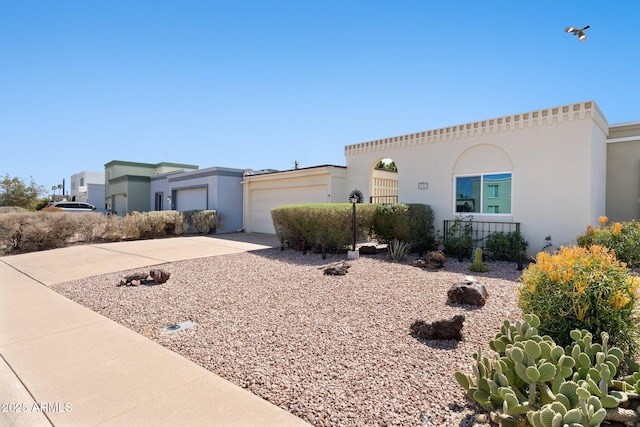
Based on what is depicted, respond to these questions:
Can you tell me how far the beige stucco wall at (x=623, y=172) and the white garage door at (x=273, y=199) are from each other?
9664mm

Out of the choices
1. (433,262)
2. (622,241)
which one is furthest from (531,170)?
(433,262)

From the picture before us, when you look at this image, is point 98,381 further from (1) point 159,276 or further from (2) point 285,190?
(2) point 285,190

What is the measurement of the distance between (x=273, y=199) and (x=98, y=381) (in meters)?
13.5

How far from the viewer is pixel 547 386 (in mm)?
2369

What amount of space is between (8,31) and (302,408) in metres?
11.3

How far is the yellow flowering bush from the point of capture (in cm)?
309

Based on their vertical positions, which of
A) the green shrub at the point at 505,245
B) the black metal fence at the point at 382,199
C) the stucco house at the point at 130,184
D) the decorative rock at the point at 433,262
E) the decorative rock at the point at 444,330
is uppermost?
the stucco house at the point at 130,184

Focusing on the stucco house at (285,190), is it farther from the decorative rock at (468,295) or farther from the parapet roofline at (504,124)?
the decorative rock at (468,295)

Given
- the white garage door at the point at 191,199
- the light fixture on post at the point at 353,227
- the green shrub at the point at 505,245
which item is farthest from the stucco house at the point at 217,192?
the green shrub at the point at 505,245

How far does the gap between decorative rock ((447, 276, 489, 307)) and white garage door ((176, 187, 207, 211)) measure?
16.2m

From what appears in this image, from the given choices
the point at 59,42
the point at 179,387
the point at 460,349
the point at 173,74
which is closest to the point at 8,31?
the point at 59,42

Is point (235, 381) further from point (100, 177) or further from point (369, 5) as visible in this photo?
point (100, 177)

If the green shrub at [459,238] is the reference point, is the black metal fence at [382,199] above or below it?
above

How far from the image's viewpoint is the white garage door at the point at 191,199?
62.5 feet
